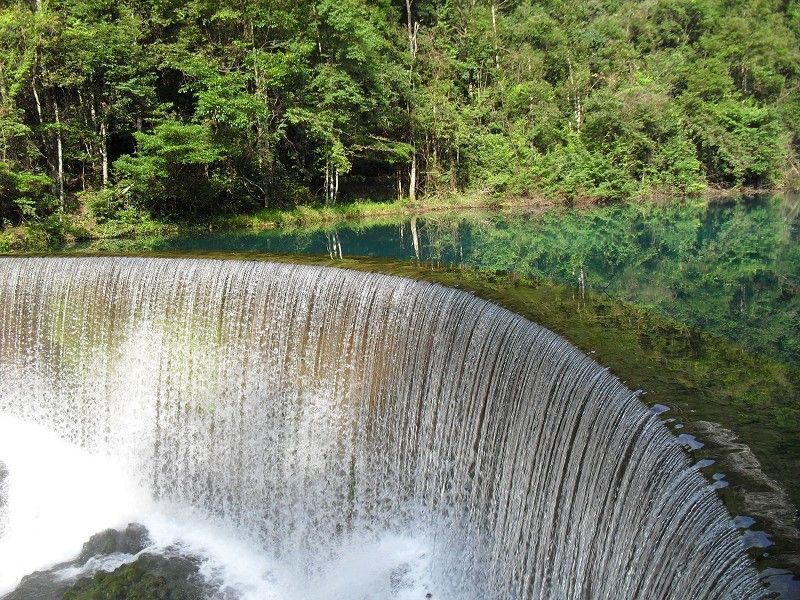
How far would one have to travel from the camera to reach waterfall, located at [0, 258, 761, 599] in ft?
12.5

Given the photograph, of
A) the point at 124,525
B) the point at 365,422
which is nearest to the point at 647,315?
the point at 365,422

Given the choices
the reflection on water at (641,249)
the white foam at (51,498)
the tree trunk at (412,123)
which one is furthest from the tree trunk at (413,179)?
the white foam at (51,498)

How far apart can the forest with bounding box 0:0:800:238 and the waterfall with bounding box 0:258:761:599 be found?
7.26 m

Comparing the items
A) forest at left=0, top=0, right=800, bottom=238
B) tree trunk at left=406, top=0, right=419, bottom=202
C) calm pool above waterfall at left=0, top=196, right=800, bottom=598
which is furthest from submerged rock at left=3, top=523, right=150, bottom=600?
tree trunk at left=406, top=0, right=419, bottom=202

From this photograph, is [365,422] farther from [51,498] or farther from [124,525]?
[51,498]

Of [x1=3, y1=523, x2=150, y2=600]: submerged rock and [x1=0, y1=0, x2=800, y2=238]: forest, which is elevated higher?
[x1=0, y1=0, x2=800, y2=238]: forest

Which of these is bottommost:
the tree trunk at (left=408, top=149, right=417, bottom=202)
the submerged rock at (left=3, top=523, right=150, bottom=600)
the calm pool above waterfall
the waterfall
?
the submerged rock at (left=3, top=523, right=150, bottom=600)

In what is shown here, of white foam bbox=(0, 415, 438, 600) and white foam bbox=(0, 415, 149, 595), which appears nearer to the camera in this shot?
white foam bbox=(0, 415, 438, 600)

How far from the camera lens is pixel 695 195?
26359 millimetres

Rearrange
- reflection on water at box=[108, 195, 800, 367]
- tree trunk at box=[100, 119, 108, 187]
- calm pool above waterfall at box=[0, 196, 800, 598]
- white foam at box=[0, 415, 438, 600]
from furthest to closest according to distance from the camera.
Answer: tree trunk at box=[100, 119, 108, 187] → reflection on water at box=[108, 195, 800, 367] → white foam at box=[0, 415, 438, 600] → calm pool above waterfall at box=[0, 196, 800, 598]

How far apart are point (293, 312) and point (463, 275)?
232 centimetres

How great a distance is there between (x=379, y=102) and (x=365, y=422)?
16192 millimetres

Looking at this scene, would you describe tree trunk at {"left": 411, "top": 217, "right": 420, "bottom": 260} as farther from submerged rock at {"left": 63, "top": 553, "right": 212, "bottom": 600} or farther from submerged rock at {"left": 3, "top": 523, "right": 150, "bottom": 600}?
submerged rock at {"left": 63, "top": 553, "right": 212, "bottom": 600}

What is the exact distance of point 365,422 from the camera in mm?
7324
